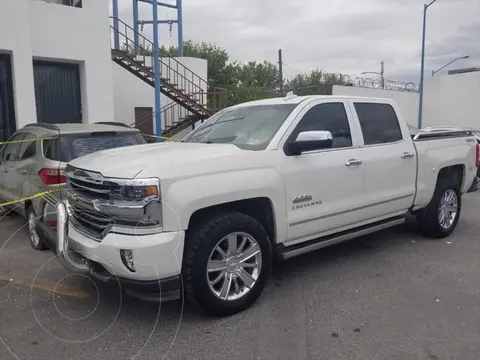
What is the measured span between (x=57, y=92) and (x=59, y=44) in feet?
3.97

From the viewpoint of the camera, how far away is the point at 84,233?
12.5 feet

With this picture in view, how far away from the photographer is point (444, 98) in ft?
103

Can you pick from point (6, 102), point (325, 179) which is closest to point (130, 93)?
point (6, 102)

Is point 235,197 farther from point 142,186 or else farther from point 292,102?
point 292,102

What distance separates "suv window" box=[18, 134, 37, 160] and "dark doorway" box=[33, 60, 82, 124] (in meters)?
5.28

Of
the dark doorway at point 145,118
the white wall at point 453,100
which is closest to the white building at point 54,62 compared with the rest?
the dark doorway at point 145,118

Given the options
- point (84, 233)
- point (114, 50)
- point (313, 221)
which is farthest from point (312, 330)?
point (114, 50)

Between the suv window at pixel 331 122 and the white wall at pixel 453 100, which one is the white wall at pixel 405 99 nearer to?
the white wall at pixel 453 100

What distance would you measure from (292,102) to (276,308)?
6.92ft

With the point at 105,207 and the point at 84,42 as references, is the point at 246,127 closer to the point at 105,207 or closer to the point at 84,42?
the point at 105,207

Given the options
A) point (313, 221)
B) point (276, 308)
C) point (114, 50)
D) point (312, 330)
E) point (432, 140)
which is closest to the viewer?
point (312, 330)

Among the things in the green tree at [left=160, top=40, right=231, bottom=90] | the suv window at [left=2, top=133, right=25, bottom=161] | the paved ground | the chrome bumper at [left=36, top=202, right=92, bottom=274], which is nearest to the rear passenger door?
the paved ground

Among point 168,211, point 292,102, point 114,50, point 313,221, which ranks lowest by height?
point 313,221

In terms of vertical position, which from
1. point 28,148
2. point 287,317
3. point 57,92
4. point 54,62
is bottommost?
point 287,317
